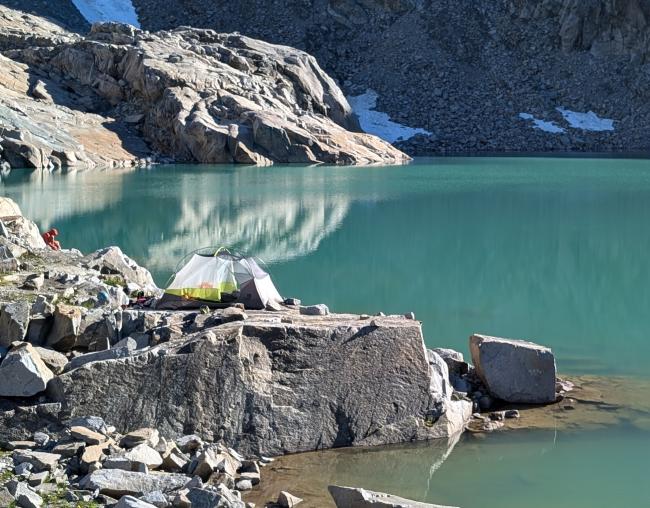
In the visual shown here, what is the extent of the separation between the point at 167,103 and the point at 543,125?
135ft

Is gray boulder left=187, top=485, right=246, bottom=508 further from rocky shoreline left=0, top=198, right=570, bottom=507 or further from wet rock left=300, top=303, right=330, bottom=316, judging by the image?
wet rock left=300, top=303, right=330, bottom=316

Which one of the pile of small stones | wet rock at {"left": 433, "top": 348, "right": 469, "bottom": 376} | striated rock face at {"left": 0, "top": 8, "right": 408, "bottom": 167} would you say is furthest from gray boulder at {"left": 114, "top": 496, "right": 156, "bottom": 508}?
striated rock face at {"left": 0, "top": 8, "right": 408, "bottom": 167}

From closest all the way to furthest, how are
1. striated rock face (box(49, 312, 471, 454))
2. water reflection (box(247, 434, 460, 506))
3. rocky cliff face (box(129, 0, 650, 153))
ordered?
water reflection (box(247, 434, 460, 506)), striated rock face (box(49, 312, 471, 454)), rocky cliff face (box(129, 0, 650, 153))

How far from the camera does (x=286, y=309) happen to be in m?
12.7

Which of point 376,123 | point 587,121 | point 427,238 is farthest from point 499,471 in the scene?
point 587,121

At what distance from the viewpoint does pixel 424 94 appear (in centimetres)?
8700

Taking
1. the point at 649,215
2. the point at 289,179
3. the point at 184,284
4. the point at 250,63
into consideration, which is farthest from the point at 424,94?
the point at 184,284

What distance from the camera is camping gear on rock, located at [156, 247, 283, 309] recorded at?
41.3 feet

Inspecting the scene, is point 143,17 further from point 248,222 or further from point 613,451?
point 613,451

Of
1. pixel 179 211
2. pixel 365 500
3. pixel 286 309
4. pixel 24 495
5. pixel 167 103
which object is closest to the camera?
pixel 24 495

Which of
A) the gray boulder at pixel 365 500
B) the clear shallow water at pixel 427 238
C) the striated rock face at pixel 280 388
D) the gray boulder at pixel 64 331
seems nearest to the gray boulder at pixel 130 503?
the gray boulder at pixel 365 500

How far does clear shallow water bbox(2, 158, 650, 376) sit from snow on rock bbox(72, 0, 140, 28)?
145ft

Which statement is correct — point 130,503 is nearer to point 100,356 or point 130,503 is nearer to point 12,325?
point 100,356

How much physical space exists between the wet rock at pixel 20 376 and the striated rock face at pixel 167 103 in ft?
159
